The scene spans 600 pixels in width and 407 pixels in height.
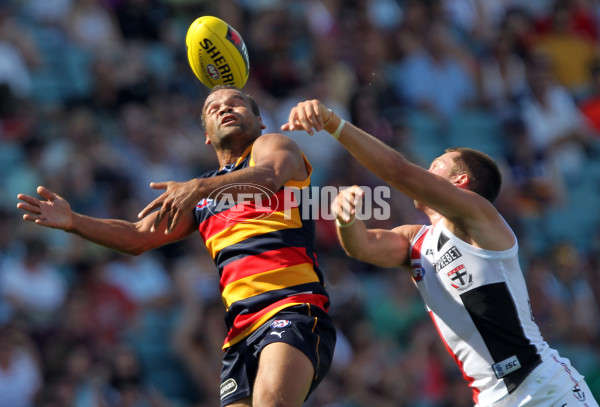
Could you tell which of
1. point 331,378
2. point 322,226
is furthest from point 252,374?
point 322,226

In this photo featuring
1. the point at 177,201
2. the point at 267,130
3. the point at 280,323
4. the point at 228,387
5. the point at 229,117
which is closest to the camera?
the point at 177,201

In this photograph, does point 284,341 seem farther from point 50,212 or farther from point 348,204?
point 50,212

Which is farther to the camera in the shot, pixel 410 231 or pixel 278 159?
pixel 410 231

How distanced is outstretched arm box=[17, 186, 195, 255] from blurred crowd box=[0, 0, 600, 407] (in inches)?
132

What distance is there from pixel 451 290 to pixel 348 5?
968cm

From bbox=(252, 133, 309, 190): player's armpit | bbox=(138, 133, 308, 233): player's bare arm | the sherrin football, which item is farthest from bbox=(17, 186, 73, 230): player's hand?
the sherrin football

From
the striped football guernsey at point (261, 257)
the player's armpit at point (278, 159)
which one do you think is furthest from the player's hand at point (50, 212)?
the player's armpit at point (278, 159)

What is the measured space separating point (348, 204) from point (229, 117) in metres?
1.27

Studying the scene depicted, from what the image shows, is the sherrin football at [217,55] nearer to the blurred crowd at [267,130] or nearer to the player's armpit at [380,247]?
the player's armpit at [380,247]

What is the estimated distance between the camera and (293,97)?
12328mm

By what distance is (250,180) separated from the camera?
513 cm

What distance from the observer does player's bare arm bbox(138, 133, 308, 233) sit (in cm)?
486

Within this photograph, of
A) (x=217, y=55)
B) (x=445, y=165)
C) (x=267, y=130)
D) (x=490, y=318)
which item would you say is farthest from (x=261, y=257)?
(x=267, y=130)

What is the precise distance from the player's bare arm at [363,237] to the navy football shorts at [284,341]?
1.46 feet
